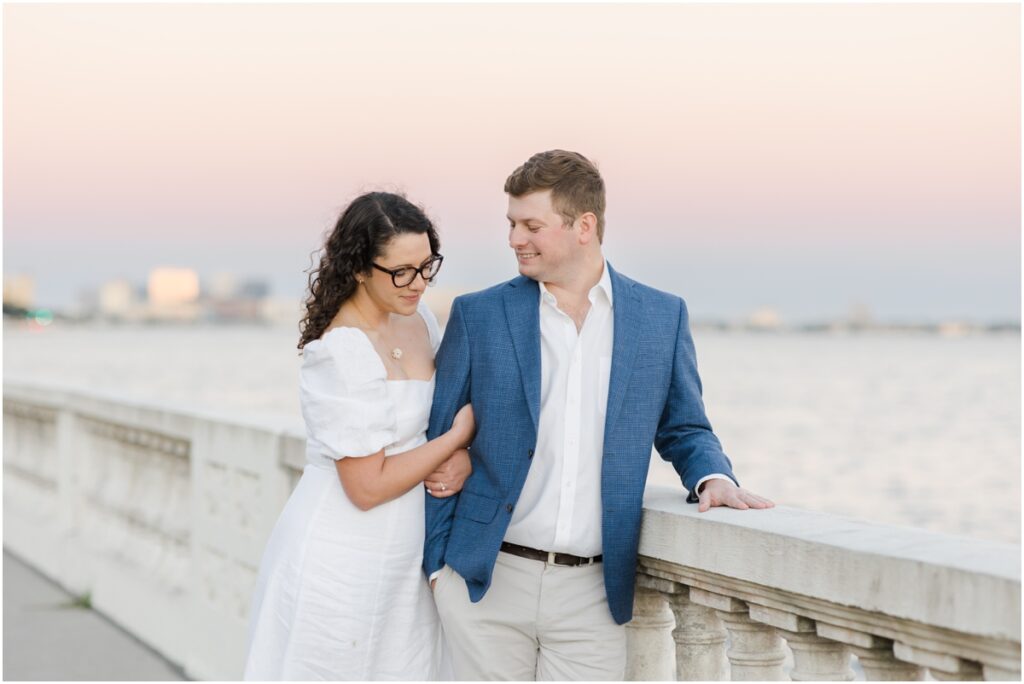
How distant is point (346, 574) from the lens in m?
3.46

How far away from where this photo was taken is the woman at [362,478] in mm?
Result: 3342

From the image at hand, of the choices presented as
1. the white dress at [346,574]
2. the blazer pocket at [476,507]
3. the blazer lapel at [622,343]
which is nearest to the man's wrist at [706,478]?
the blazer lapel at [622,343]

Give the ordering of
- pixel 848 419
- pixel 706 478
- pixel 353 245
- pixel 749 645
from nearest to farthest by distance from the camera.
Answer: pixel 749 645 < pixel 706 478 < pixel 353 245 < pixel 848 419

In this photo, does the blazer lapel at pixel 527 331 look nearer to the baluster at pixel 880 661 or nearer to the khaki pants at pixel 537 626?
the khaki pants at pixel 537 626

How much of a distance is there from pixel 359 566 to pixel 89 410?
4504 mm

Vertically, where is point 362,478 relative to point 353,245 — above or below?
below

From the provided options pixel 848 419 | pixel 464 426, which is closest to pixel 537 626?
pixel 464 426

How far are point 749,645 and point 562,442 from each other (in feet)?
2.31

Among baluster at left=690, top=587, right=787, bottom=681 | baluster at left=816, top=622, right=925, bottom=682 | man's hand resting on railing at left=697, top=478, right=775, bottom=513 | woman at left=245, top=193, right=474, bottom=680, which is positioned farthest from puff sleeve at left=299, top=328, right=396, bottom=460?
baluster at left=816, top=622, right=925, bottom=682

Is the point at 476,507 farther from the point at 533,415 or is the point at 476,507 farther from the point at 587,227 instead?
the point at 587,227

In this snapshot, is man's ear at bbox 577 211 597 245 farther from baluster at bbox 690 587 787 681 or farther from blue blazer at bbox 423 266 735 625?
baluster at bbox 690 587 787 681

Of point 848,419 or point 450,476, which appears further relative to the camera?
point 848,419

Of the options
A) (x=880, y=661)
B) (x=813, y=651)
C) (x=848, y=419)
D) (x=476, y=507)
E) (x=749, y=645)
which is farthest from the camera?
(x=848, y=419)

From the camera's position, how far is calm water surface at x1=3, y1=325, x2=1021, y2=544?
34.1 m
